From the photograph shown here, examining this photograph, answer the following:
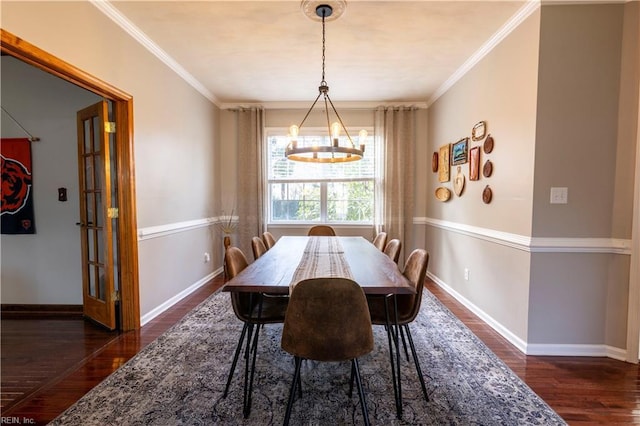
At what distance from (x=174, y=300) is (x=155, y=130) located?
6.00ft

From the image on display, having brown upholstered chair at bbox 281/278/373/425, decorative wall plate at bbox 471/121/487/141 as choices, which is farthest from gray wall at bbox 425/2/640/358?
brown upholstered chair at bbox 281/278/373/425

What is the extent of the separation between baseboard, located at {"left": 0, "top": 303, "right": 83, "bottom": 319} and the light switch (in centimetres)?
435

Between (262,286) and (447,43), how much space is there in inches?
111

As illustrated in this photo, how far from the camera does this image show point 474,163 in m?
3.18

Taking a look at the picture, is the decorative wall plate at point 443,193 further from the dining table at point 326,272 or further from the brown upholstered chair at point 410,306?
the brown upholstered chair at point 410,306

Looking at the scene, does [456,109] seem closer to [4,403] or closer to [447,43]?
[447,43]

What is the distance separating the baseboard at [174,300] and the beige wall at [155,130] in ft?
0.14

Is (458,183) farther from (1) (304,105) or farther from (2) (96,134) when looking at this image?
(2) (96,134)

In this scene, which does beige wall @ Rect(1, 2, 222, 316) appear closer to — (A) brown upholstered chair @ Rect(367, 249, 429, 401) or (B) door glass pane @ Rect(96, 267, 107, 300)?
(B) door glass pane @ Rect(96, 267, 107, 300)

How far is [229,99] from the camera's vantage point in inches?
184

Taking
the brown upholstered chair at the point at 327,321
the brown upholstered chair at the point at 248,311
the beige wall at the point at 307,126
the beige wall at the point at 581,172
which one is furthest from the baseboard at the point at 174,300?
the beige wall at the point at 581,172

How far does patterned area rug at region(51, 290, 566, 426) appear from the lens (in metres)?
1.66

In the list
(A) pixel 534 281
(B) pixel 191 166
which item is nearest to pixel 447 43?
(A) pixel 534 281

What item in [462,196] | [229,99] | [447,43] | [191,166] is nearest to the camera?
[447,43]
